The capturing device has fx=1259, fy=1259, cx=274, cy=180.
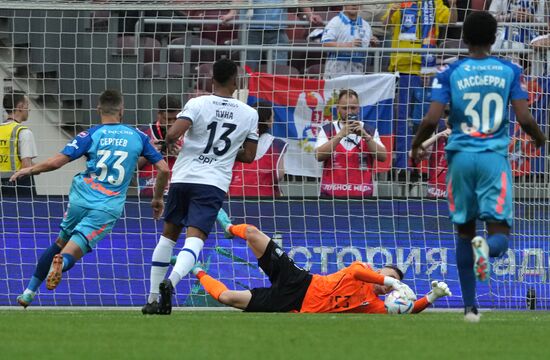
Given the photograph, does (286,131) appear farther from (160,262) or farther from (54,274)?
(54,274)

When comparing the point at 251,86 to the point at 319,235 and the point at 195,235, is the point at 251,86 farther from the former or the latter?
the point at 195,235

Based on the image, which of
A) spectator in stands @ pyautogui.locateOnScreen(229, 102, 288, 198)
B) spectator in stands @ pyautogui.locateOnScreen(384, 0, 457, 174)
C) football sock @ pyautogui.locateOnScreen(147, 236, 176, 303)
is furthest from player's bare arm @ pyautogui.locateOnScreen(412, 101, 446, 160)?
spectator in stands @ pyautogui.locateOnScreen(229, 102, 288, 198)

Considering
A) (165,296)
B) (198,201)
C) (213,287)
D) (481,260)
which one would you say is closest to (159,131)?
(213,287)

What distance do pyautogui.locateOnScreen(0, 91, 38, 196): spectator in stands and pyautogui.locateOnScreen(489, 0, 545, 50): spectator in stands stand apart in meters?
5.48

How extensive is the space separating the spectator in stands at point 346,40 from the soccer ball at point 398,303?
401 centimetres

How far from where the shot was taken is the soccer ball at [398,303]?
11578 millimetres

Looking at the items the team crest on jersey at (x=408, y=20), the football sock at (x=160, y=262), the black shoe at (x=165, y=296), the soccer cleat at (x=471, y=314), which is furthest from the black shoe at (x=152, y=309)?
the team crest on jersey at (x=408, y=20)

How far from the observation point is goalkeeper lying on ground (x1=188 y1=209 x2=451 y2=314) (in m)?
11.7

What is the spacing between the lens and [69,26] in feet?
50.6

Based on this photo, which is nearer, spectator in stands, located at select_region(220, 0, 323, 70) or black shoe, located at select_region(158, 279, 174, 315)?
A: black shoe, located at select_region(158, 279, 174, 315)

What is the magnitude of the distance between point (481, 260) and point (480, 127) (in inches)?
41.9

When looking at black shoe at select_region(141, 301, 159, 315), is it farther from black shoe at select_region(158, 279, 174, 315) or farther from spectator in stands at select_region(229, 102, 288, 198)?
spectator in stands at select_region(229, 102, 288, 198)

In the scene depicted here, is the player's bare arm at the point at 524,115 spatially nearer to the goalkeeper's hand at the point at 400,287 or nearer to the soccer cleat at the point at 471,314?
the soccer cleat at the point at 471,314

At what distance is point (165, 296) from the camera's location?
10.0 meters
